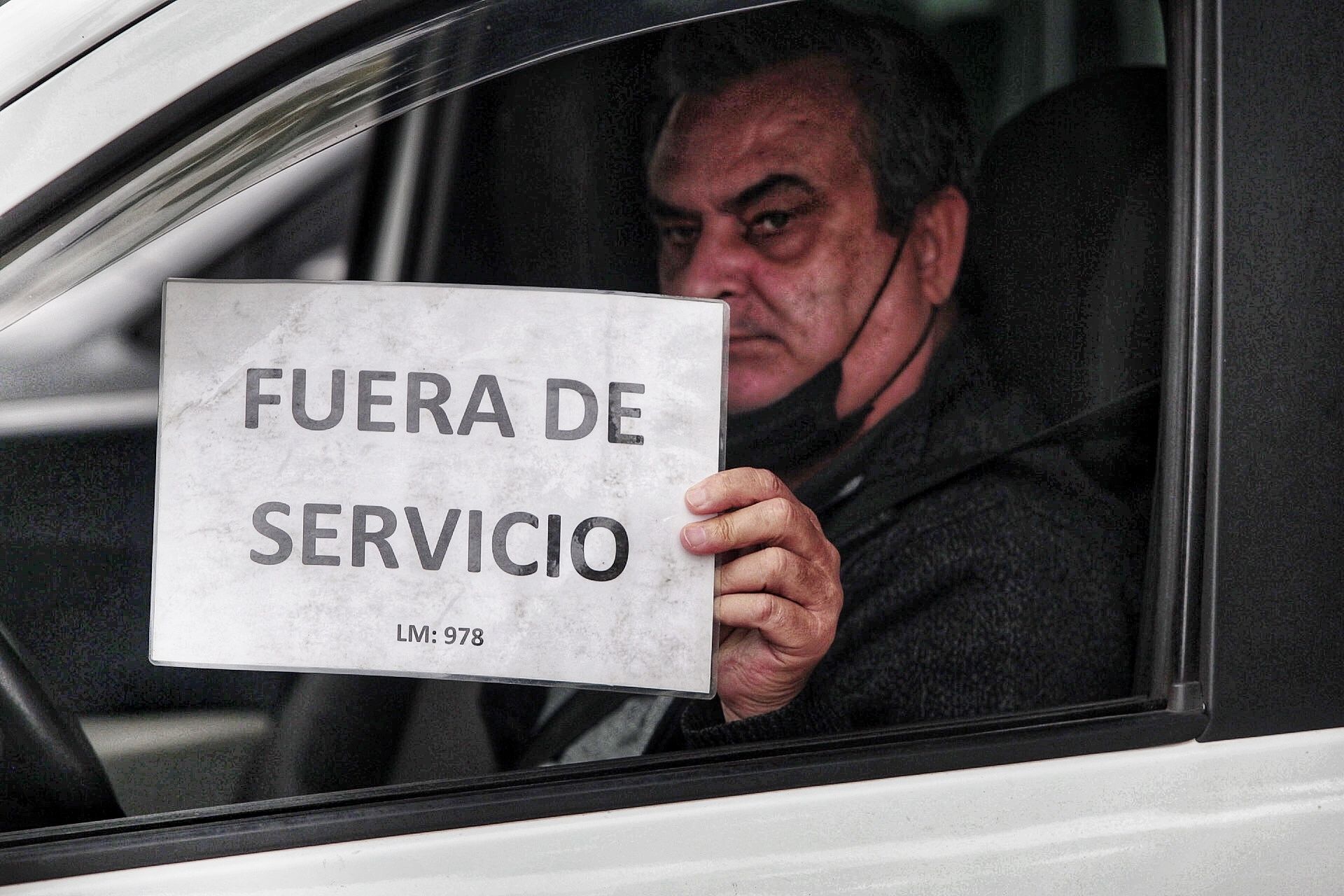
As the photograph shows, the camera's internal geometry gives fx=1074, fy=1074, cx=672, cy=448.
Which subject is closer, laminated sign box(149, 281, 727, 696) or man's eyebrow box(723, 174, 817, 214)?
laminated sign box(149, 281, 727, 696)

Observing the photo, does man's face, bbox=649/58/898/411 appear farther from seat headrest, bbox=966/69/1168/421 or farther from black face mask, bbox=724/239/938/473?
seat headrest, bbox=966/69/1168/421

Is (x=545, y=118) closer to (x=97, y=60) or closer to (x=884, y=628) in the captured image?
(x=97, y=60)

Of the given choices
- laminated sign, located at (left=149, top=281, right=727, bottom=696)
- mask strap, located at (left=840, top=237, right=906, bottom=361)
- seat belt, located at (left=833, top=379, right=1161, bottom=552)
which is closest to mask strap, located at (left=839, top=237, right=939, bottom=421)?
mask strap, located at (left=840, top=237, right=906, bottom=361)

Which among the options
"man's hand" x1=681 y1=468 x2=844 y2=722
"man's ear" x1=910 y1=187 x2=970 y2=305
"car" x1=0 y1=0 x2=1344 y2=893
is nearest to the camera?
"car" x1=0 y1=0 x2=1344 y2=893

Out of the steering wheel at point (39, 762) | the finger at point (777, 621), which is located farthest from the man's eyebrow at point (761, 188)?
the steering wheel at point (39, 762)

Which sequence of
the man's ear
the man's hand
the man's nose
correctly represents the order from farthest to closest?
the man's ear, the man's nose, the man's hand

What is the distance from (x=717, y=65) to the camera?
3.79 ft

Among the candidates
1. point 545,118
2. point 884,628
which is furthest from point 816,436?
point 545,118

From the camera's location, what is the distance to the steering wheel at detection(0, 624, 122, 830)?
3.21ft

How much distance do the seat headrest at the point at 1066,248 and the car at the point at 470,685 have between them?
11 mm

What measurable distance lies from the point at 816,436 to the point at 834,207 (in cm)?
27

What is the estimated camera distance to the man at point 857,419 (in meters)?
1.13

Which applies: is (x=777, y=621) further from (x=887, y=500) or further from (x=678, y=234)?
(x=678, y=234)

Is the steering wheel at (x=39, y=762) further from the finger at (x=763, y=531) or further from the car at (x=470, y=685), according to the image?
the finger at (x=763, y=531)
